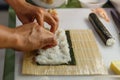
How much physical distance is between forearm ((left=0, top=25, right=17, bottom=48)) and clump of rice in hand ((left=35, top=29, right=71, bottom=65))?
9 centimetres

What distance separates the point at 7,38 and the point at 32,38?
0.25 feet

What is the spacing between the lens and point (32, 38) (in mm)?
680

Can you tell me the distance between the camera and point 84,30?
0.85 meters

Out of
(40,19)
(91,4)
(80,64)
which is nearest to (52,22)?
(40,19)

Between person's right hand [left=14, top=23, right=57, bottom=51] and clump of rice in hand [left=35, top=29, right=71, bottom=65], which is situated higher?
person's right hand [left=14, top=23, right=57, bottom=51]

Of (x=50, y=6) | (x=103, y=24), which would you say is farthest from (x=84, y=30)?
(x=50, y=6)

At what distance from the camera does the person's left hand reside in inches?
30.6

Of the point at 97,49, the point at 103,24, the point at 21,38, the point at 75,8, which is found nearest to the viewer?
the point at 21,38

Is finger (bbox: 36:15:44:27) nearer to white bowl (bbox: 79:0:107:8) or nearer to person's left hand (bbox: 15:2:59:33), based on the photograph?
person's left hand (bbox: 15:2:59:33)

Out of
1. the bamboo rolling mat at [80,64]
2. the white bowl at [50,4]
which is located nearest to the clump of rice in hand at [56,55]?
the bamboo rolling mat at [80,64]

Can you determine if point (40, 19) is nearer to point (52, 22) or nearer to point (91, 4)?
point (52, 22)

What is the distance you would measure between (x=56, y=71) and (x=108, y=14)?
42 centimetres

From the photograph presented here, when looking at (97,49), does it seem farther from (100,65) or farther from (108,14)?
(108,14)

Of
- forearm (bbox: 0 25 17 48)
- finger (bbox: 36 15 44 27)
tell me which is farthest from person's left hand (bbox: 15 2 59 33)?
forearm (bbox: 0 25 17 48)
